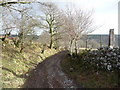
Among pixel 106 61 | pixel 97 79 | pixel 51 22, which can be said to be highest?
pixel 51 22

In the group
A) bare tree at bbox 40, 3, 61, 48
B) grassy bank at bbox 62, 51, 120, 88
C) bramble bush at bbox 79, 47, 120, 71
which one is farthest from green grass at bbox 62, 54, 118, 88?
bare tree at bbox 40, 3, 61, 48

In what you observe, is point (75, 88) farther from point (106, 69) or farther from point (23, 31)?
point (23, 31)

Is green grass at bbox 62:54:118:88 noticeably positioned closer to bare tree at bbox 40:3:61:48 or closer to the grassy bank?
the grassy bank

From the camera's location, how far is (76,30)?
13.2 meters

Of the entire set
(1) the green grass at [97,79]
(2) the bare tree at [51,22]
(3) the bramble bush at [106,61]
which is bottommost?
(1) the green grass at [97,79]

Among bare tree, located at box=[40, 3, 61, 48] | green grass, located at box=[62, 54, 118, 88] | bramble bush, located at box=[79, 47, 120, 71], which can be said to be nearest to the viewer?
green grass, located at box=[62, 54, 118, 88]

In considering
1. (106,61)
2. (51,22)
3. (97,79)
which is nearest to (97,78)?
(97,79)

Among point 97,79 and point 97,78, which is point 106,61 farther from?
point 97,79

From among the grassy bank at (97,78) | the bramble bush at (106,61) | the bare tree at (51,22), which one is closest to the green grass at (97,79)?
the grassy bank at (97,78)

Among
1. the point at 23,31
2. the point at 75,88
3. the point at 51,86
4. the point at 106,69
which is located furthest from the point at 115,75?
the point at 23,31

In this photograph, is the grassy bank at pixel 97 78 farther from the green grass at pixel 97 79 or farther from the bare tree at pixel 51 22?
the bare tree at pixel 51 22

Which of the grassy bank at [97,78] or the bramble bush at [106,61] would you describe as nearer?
the grassy bank at [97,78]

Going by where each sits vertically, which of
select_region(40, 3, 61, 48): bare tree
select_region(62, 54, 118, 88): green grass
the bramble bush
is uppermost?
select_region(40, 3, 61, 48): bare tree

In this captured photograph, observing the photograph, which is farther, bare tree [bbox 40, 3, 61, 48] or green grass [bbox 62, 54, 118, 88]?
bare tree [bbox 40, 3, 61, 48]
